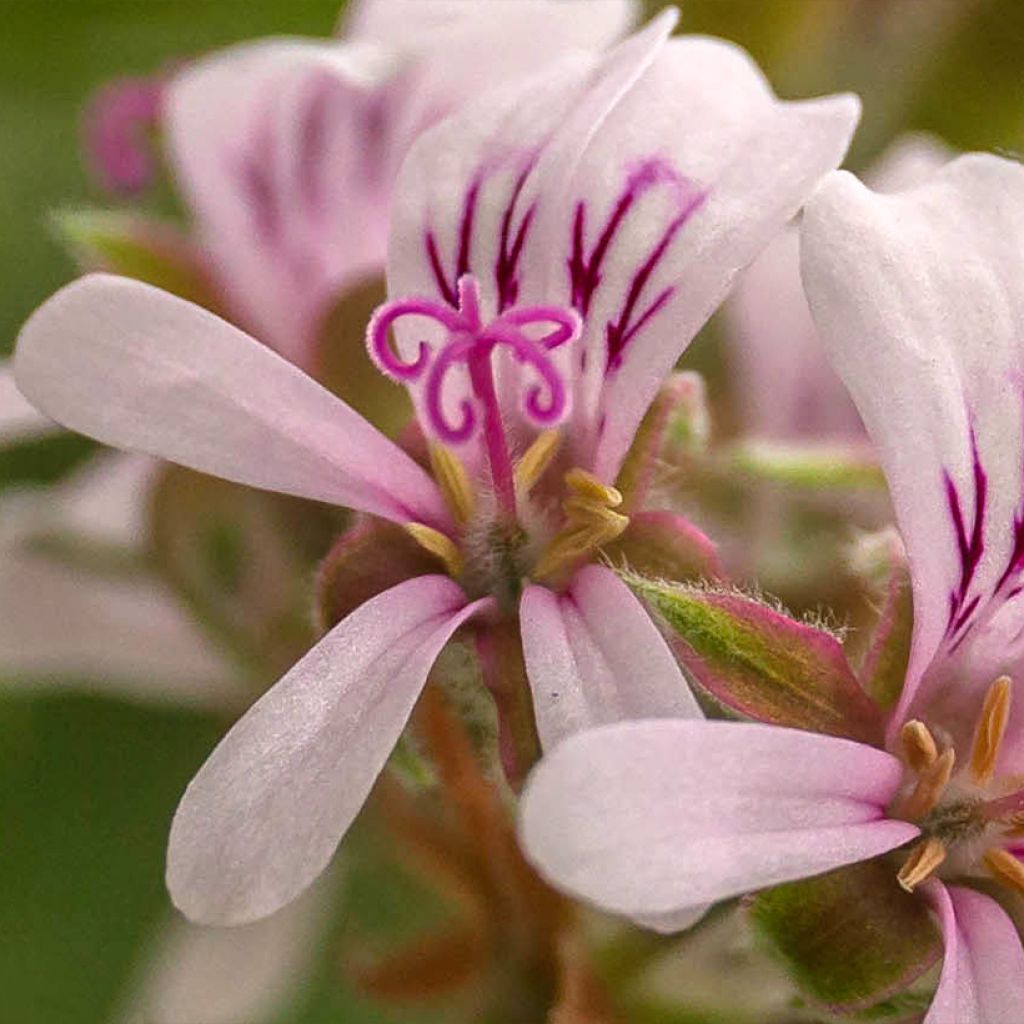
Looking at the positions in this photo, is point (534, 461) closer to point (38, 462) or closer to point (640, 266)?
point (640, 266)

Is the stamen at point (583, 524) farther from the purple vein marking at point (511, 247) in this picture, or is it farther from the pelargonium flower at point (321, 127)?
the pelargonium flower at point (321, 127)

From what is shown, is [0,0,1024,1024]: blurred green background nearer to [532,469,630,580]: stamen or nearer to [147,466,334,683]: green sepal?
[147,466,334,683]: green sepal

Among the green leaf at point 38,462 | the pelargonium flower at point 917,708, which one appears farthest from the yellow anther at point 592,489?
the green leaf at point 38,462

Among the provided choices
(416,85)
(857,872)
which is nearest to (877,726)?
(857,872)

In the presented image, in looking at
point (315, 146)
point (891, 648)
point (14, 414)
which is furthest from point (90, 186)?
point (891, 648)

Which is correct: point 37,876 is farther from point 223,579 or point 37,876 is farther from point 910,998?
point 910,998
